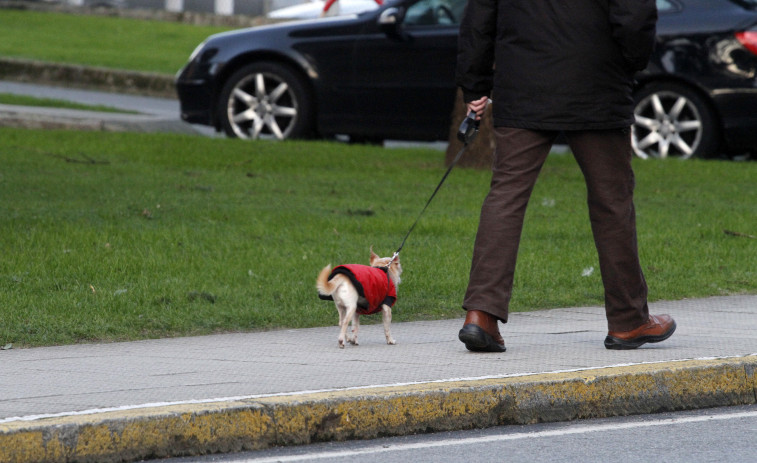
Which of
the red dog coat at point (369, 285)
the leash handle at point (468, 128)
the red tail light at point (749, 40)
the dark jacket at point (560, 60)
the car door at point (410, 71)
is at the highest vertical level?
the dark jacket at point (560, 60)

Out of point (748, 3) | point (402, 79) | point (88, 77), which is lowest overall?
point (88, 77)

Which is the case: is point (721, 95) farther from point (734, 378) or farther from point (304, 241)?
point (734, 378)

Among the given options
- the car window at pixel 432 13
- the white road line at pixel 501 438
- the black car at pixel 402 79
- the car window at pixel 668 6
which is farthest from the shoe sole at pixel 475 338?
the car window at pixel 668 6

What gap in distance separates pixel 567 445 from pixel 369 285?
126cm

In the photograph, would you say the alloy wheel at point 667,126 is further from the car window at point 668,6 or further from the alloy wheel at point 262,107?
the alloy wheel at point 262,107

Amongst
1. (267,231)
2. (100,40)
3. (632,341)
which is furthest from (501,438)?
(100,40)

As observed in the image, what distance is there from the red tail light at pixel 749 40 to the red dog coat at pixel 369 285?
22.6 feet

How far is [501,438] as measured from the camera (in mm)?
4594

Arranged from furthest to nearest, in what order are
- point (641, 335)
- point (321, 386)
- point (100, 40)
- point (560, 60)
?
point (100, 40) → point (641, 335) → point (560, 60) → point (321, 386)

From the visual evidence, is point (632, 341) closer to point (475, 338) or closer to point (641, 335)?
point (641, 335)

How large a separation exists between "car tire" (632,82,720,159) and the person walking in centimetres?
666

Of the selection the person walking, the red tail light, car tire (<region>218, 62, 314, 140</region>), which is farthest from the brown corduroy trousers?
car tire (<region>218, 62, 314, 140</region>)

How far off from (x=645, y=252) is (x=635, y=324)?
2.61 meters

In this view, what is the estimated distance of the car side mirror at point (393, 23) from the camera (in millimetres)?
12016
